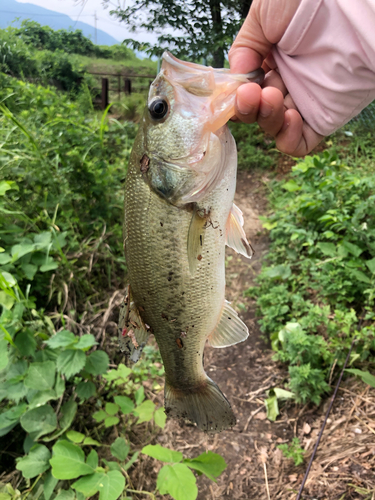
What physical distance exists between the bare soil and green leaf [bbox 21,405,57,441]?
806 millimetres

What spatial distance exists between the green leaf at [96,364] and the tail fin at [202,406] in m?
0.88

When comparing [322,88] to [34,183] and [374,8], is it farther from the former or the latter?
[34,183]

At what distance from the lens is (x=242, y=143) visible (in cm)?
646

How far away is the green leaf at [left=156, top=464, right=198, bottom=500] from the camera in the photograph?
159 cm

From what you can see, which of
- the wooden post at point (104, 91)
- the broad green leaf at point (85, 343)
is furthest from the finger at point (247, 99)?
the wooden post at point (104, 91)

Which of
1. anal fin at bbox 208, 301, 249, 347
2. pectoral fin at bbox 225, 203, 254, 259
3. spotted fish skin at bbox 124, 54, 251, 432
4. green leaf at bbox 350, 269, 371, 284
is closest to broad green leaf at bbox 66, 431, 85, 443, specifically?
spotted fish skin at bbox 124, 54, 251, 432

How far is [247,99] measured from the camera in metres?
1.21

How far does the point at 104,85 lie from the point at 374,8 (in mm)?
7839

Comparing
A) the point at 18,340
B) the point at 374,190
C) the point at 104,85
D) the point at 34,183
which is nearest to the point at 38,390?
the point at 18,340

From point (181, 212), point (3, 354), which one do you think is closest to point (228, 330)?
point (181, 212)

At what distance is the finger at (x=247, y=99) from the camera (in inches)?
47.0

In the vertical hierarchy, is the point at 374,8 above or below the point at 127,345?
above

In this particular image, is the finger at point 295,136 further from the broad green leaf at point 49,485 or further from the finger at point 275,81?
the broad green leaf at point 49,485

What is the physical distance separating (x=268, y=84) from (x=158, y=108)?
32.2 inches
